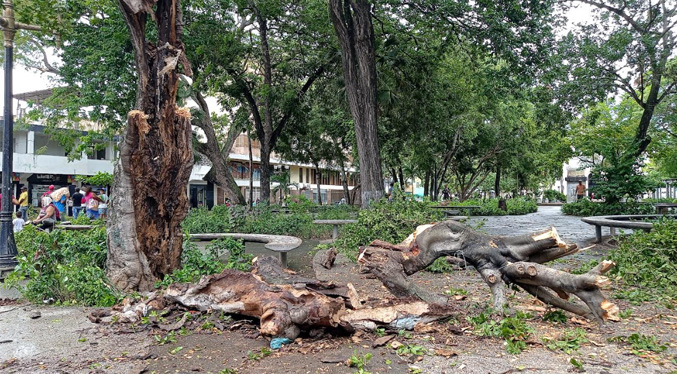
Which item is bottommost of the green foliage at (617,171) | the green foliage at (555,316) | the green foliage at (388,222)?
the green foliage at (555,316)

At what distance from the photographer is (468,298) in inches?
197

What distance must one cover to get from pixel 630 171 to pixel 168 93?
15608mm

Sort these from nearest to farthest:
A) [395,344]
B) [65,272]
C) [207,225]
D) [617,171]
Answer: [395,344] < [65,272] < [207,225] < [617,171]

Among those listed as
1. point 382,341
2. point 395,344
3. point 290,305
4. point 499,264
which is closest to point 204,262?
point 290,305

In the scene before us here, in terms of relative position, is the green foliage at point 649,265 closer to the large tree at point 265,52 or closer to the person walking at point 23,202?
the large tree at point 265,52

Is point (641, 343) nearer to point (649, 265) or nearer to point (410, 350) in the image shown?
point (410, 350)

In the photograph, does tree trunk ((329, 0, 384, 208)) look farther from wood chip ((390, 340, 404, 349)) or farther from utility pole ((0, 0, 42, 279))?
wood chip ((390, 340, 404, 349))

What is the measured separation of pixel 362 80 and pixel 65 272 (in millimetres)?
7929

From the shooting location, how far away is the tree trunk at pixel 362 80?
1079 cm

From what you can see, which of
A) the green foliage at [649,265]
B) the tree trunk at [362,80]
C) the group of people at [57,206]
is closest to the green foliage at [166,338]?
the green foliage at [649,265]

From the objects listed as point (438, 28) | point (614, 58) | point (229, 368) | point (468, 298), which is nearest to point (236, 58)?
point (438, 28)

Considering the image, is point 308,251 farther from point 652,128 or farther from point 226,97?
point 652,128

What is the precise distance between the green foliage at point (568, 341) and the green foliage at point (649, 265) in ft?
5.80

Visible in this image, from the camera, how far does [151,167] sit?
5418 millimetres
